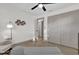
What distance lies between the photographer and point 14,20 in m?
1.95

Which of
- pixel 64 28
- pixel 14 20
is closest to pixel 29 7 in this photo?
pixel 14 20

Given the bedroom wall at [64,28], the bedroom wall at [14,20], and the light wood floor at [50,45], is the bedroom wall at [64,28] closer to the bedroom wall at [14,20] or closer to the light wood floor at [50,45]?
the light wood floor at [50,45]

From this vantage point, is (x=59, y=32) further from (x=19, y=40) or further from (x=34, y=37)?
(x=19, y=40)

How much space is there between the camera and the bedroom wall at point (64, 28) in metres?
1.90

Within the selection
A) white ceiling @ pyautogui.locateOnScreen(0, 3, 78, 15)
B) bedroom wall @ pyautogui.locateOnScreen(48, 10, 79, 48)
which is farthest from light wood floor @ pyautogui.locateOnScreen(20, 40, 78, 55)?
white ceiling @ pyautogui.locateOnScreen(0, 3, 78, 15)

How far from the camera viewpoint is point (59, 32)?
1962 mm

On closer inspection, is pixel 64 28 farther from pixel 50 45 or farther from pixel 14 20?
pixel 14 20

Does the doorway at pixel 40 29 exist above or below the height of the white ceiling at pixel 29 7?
below

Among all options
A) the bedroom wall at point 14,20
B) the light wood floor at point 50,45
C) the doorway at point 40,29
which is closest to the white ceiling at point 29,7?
the bedroom wall at point 14,20

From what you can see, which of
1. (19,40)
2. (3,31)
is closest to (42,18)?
(19,40)

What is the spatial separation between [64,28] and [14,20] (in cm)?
77

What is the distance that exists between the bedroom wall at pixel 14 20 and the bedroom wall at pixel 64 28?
0.31 m

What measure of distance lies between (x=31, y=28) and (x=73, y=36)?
649mm
